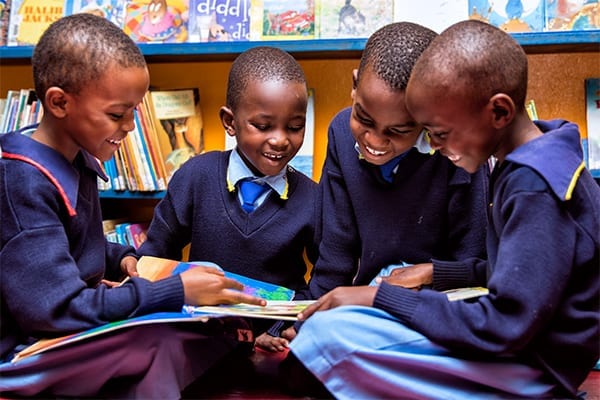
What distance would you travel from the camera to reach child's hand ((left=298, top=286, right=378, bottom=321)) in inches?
43.7

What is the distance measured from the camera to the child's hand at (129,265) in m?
1.48

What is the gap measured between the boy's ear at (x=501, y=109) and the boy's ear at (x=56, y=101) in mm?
754

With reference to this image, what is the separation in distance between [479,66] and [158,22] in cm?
128

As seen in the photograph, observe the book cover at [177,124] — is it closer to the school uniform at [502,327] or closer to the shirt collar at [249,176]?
the shirt collar at [249,176]

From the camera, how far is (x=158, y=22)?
2096 millimetres

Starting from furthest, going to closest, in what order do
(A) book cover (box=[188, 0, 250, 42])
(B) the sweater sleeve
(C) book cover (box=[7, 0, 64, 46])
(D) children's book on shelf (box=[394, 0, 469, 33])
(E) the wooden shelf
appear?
(C) book cover (box=[7, 0, 64, 46]) → (A) book cover (box=[188, 0, 250, 42]) → (D) children's book on shelf (box=[394, 0, 469, 33]) → (E) the wooden shelf → (B) the sweater sleeve

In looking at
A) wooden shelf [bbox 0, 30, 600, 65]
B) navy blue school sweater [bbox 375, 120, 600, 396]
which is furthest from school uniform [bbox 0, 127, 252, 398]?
wooden shelf [bbox 0, 30, 600, 65]

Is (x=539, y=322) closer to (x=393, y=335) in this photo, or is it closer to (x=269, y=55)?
(x=393, y=335)

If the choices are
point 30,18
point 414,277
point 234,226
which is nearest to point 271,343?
point 234,226

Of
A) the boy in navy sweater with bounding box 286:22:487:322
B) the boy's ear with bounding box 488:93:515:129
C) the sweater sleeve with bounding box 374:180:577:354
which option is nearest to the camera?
the sweater sleeve with bounding box 374:180:577:354

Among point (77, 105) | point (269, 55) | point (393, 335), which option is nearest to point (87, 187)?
point (77, 105)

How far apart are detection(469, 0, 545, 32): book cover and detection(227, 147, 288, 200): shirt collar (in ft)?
2.56

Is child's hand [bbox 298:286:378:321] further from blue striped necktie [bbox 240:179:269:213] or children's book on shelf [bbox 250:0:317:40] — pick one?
children's book on shelf [bbox 250:0:317:40]

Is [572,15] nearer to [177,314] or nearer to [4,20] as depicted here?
[177,314]
